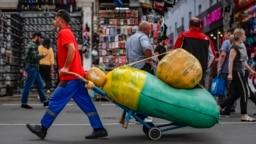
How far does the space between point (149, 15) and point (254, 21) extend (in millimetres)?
3814

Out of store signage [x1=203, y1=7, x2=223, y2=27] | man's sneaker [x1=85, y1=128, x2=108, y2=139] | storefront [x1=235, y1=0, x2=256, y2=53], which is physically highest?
store signage [x1=203, y1=7, x2=223, y2=27]

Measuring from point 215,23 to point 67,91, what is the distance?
2494 centimetres

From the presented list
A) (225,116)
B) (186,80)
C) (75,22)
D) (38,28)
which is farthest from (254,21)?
(186,80)

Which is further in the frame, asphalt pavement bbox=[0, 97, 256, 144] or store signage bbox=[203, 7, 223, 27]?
store signage bbox=[203, 7, 223, 27]

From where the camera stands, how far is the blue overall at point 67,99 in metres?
7.59

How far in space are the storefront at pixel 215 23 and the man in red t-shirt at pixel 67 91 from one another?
21843 mm

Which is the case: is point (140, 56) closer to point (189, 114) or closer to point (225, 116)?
point (189, 114)

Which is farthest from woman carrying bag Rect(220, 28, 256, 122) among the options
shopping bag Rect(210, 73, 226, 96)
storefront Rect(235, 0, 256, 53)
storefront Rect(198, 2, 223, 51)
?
storefront Rect(198, 2, 223, 51)

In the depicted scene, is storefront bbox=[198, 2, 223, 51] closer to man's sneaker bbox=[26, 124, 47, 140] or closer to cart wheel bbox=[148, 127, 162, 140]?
cart wheel bbox=[148, 127, 162, 140]

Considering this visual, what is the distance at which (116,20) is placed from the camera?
18.8 m

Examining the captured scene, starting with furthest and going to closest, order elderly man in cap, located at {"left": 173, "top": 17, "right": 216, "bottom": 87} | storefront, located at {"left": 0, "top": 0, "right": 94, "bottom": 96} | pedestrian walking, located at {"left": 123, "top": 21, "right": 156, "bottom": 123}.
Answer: storefront, located at {"left": 0, "top": 0, "right": 94, "bottom": 96} < elderly man in cap, located at {"left": 173, "top": 17, "right": 216, "bottom": 87} < pedestrian walking, located at {"left": 123, "top": 21, "right": 156, "bottom": 123}

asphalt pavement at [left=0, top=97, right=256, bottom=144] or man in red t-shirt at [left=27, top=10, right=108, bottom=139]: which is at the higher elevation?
man in red t-shirt at [left=27, top=10, right=108, bottom=139]

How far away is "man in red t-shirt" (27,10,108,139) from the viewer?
24.9 ft

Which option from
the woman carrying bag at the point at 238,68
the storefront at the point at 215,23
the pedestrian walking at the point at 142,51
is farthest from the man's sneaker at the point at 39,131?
the storefront at the point at 215,23
